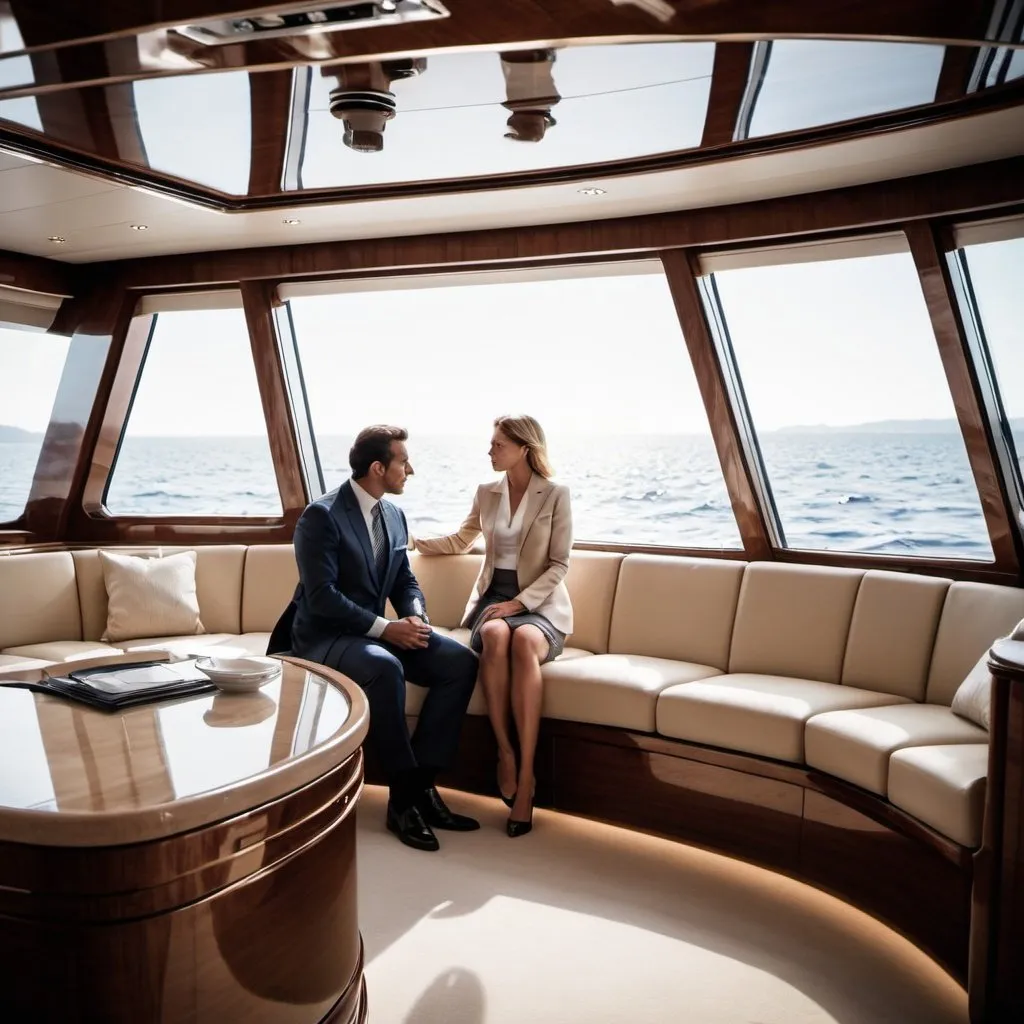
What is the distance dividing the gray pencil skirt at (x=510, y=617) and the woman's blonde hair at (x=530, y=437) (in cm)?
46

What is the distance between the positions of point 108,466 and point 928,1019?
491 cm

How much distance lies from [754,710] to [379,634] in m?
1.45

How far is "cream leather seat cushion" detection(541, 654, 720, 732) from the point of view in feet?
12.1

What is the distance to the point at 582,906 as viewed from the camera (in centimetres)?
312

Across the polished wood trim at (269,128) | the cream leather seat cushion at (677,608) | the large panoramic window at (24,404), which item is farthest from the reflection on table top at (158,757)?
the large panoramic window at (24,404)

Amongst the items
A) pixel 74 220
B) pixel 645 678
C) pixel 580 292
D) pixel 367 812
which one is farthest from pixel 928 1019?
pixel 74 220

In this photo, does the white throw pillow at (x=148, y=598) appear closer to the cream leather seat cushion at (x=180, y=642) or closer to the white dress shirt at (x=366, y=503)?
the cream leather seat cushion at (x=180, y=642)

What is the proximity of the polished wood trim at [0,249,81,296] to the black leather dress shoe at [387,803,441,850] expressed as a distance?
346 cm

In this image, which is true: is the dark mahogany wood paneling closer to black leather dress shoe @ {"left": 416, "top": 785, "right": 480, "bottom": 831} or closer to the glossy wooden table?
black leather dress shoe @ {"left": 416, "top": 785, "right": 480, "bottom": 831}

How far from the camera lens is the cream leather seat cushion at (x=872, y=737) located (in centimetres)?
299

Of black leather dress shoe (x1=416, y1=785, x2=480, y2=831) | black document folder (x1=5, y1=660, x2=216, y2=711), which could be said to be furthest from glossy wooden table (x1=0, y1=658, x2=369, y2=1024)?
black leather dress shoe (x1=416, y1=785, x2=480, y2=831)

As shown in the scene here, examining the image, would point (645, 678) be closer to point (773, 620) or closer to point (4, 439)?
point (773, 620)

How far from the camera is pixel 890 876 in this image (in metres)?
2.93

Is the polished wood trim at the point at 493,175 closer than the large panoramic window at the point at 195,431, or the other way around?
the polished wood trim at the point at 493,175
